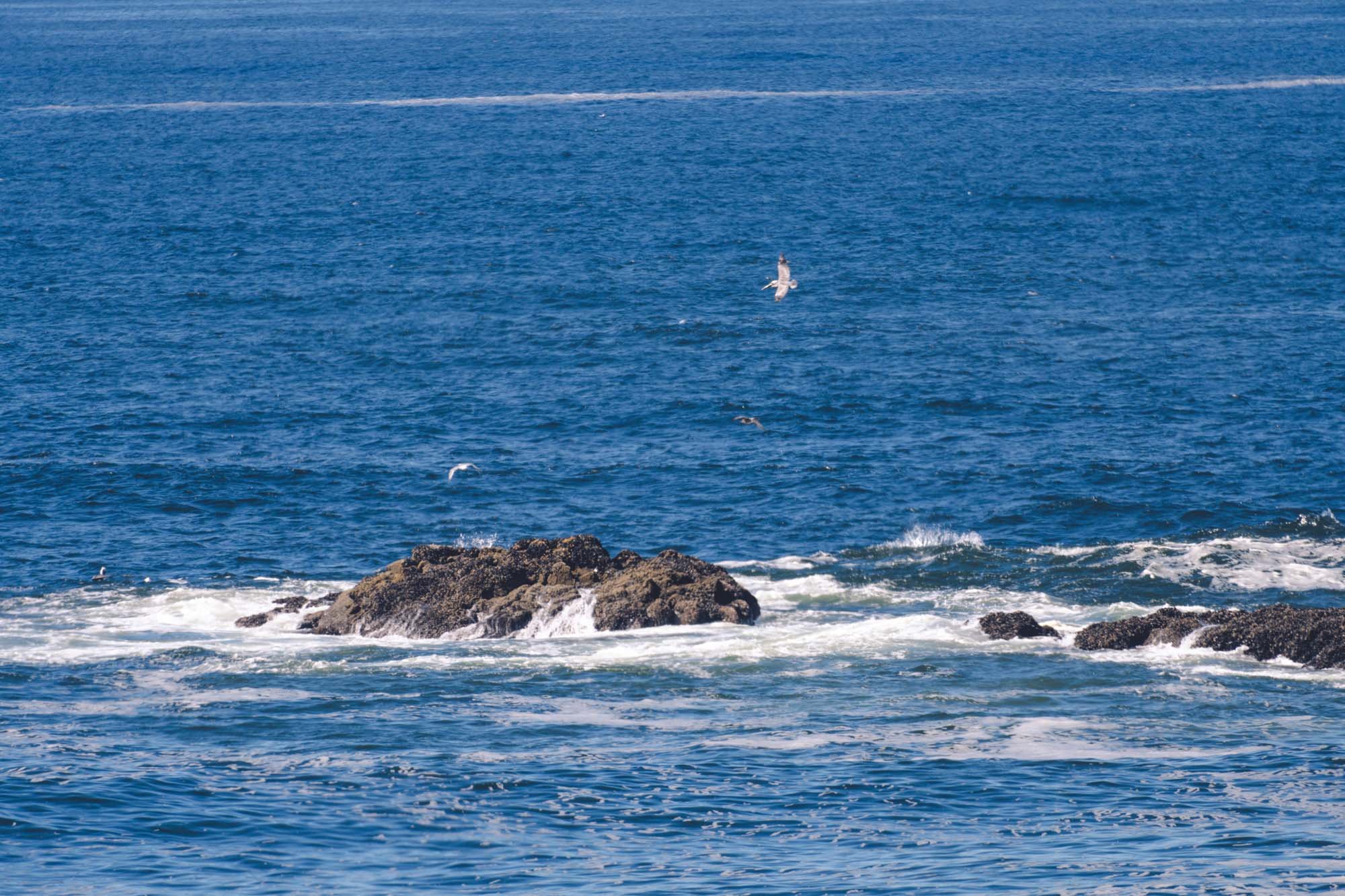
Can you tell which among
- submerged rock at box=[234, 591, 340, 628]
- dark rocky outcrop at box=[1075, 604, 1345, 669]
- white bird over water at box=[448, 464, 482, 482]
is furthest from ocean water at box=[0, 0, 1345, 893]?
white bird over water at box=[448, 464, 482, 482]

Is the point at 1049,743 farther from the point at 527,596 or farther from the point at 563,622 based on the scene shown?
the point at 527,596

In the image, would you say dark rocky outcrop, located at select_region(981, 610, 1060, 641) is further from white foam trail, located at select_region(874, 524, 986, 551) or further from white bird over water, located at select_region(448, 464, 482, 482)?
white bird over water, located at select_region(448, 464, 482, 482)

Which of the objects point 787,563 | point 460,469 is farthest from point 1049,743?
point 460,469

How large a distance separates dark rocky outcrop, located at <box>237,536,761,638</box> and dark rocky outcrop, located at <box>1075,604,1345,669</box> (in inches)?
517

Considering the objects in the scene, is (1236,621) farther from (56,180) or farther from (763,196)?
(56,180)

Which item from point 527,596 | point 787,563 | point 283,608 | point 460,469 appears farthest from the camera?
point 460,469

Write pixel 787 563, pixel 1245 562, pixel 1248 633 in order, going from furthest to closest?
1. pixel 787 563
2. pixel 1245 562
3. pixel 1248 633

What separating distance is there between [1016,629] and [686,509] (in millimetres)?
21049

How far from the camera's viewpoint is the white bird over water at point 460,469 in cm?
8492

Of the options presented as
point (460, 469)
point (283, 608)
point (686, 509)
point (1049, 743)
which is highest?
point (460, 469)

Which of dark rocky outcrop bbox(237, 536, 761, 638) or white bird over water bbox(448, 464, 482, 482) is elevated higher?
white bird over water bbox(448, 464, 482, 482)

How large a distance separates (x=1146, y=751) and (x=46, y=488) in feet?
174

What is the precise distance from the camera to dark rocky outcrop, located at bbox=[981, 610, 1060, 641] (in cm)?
6681

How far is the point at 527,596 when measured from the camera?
70.6 meters
